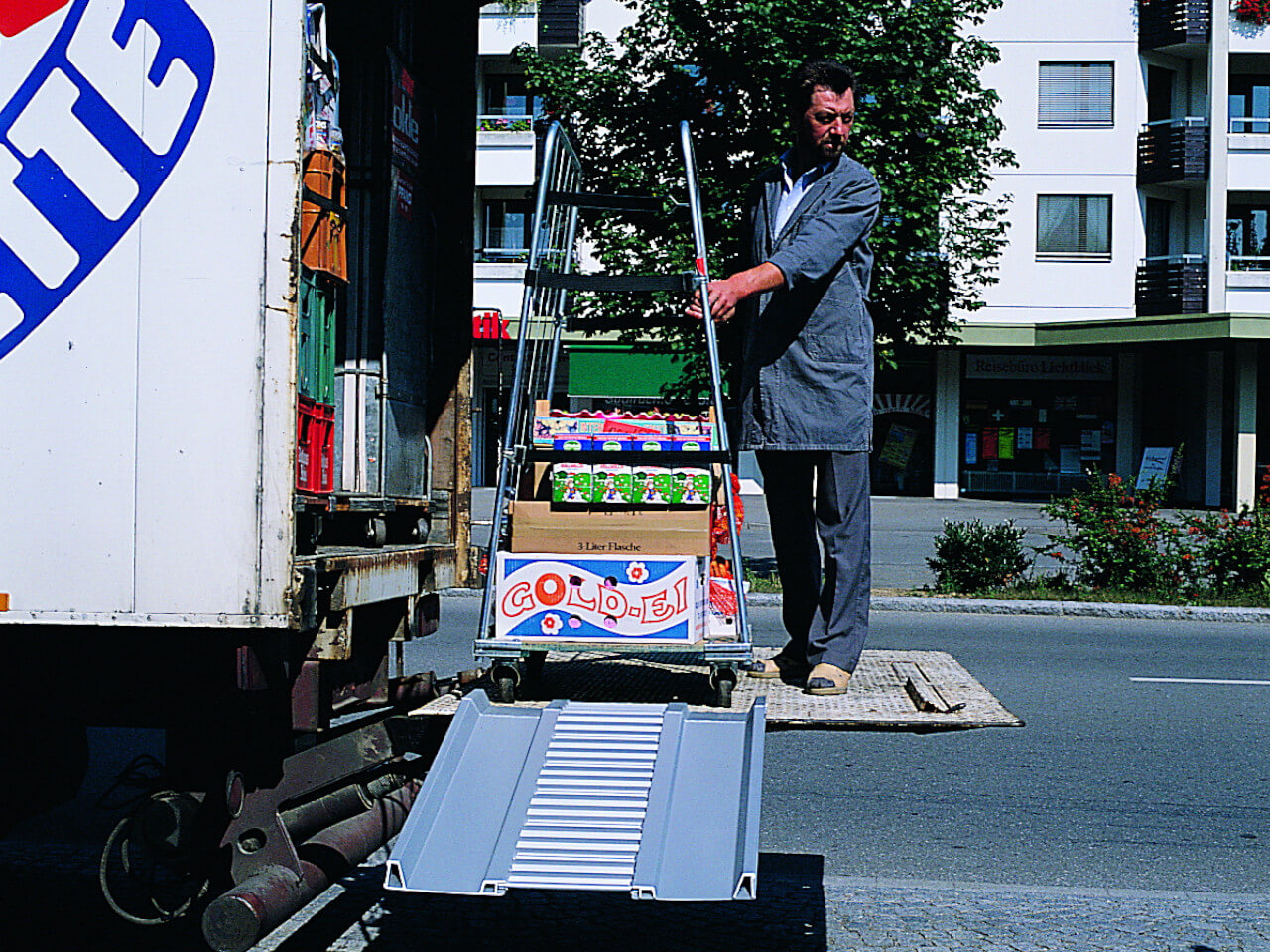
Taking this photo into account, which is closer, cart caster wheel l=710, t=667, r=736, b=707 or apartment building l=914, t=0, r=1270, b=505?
cart caster wheel l=710, t=667, r=736, b=707

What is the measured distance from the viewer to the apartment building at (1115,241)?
1407 inches

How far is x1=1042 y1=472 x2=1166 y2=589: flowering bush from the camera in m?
13.6

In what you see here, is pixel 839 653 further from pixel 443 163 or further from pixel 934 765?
pixel 934 765

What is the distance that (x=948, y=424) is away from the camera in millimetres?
37000

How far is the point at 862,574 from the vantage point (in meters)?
3.74

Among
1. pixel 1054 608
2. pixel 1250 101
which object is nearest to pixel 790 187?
pixel 1054 608

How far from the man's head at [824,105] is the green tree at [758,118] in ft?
26.7

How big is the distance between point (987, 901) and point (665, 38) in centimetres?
1019

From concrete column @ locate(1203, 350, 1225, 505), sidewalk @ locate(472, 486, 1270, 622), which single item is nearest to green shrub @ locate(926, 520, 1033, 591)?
sidewalk @ locate(472, 486, 1270, 622)

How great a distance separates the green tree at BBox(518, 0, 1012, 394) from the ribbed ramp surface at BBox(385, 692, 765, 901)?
9071mm

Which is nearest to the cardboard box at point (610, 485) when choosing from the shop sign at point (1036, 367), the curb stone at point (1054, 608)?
the curb stone at point (1054, 608)

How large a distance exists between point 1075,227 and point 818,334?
3484cm

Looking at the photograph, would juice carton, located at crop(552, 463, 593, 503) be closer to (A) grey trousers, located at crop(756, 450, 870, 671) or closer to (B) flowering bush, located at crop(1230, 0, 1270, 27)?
(A) grey trousers, located at crop(756, 450, 870, 671)

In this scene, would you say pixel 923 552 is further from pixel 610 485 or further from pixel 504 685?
pixel 504 685
